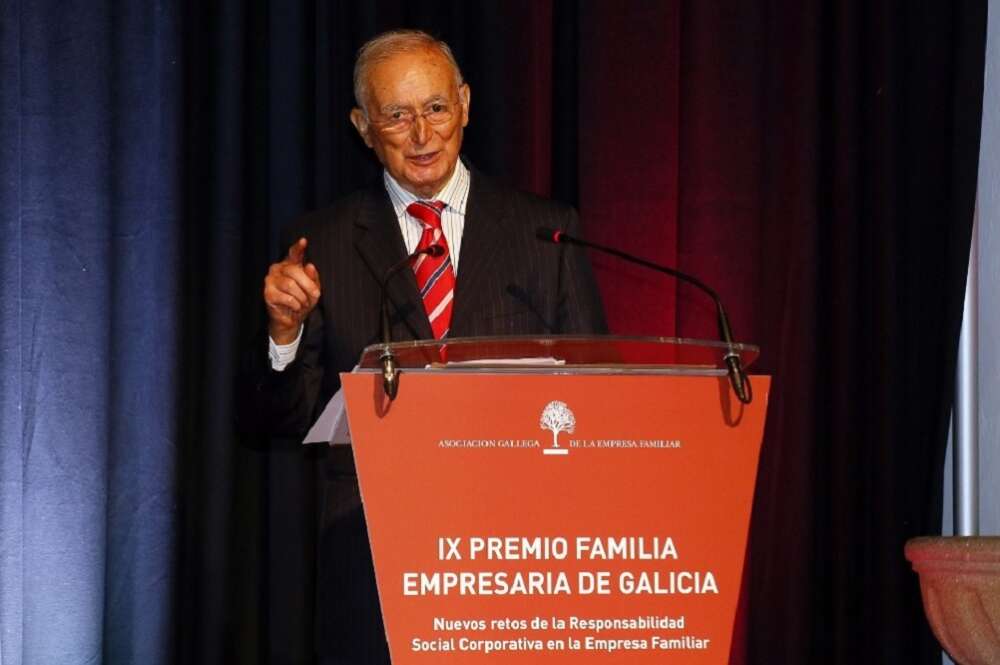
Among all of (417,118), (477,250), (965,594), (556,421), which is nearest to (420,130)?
(417,118)

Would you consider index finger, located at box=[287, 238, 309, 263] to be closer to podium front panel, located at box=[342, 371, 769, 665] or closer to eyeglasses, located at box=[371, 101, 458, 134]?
podium front panel, located at box=[342, 371, 769, 665]

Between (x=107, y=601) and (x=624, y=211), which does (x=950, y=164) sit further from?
(x=107, y=601)

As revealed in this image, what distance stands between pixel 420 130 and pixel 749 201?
0.90 m

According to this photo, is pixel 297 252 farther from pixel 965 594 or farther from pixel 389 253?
pixel 965 594

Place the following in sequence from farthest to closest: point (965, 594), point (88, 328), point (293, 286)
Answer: point (88, 328)
point (965, 594)
point (293, 286)

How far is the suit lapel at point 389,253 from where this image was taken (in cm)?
216

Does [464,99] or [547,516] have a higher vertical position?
[464,99]

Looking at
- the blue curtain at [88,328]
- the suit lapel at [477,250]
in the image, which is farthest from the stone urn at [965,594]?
the blue curtain at [88,328]

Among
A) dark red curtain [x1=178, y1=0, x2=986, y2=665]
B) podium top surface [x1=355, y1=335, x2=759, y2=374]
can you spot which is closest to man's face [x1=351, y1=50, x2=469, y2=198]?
dark red curtain [x1=178, y1=0, x2=986, y2=665]

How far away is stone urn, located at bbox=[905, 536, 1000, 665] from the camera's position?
2.18m

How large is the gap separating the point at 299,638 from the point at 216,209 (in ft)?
3.18

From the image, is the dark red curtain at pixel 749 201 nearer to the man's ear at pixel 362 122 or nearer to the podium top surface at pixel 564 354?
the man's ear at pixel 362 122

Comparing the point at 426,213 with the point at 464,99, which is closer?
the point at 426,213

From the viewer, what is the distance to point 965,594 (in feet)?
7.23
